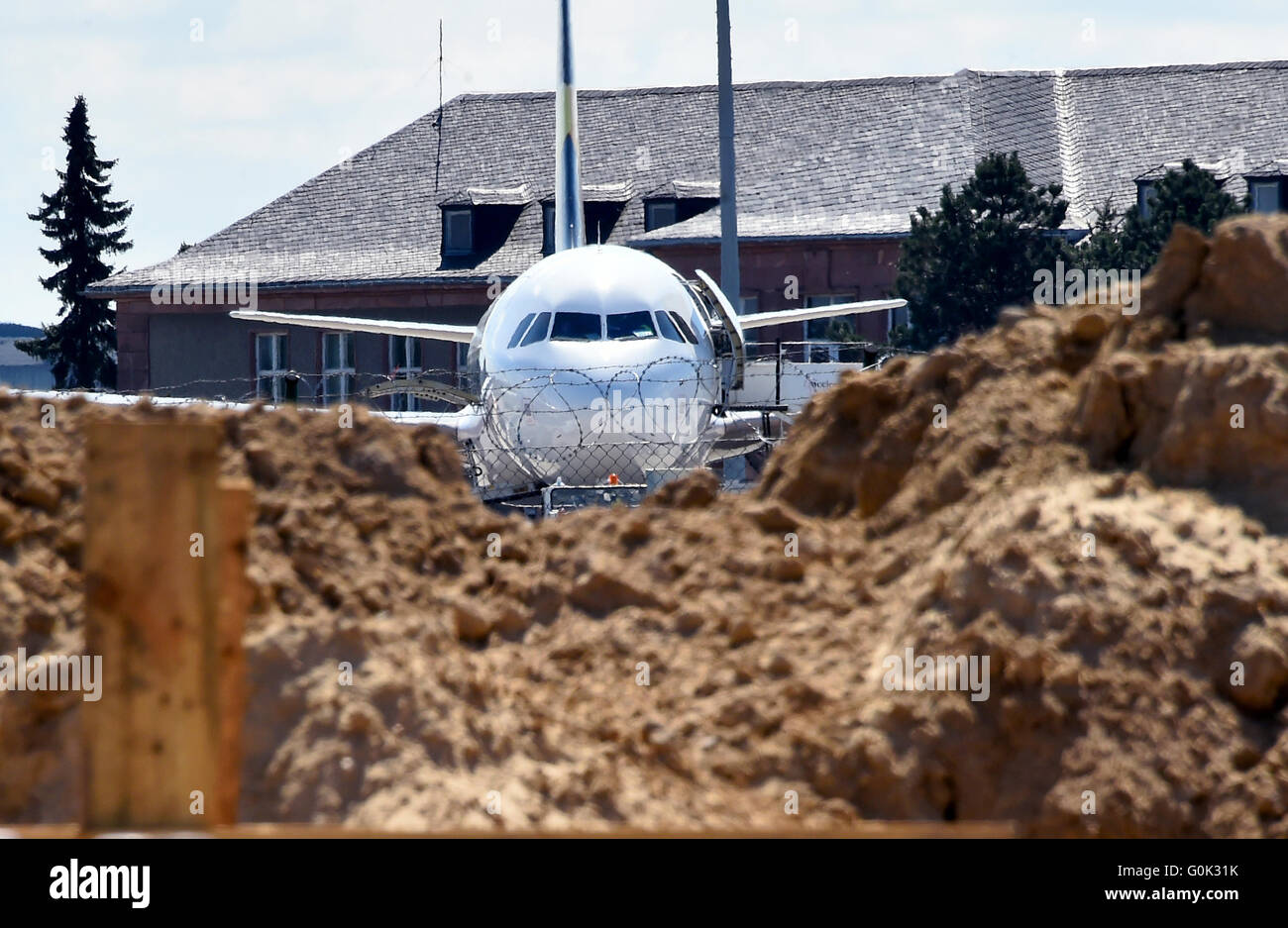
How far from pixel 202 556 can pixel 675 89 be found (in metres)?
51.0

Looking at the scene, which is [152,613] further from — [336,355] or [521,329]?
[336,355]

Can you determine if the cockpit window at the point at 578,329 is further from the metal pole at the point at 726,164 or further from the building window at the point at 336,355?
the building window at the point at 336,355

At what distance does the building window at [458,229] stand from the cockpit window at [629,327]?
30.4m

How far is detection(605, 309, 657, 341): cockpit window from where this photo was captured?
19594 millimetres

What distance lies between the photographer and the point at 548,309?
19656 mm

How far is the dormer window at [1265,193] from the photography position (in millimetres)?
44812

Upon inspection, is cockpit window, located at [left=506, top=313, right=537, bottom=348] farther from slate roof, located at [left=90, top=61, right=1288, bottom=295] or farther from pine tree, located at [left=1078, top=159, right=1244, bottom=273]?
slate roof, located at [left=90, top=61, right=1288, bottom=295]

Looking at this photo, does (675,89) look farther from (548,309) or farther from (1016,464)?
(1016,464)

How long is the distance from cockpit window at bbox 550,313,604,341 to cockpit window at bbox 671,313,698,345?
1.16 meters

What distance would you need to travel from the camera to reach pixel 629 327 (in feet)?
64.5

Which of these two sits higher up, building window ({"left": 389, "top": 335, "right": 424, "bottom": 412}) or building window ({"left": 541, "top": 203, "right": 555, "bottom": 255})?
building window ({"left": 541, "top": 203, "right": 555, "bottom": 255})

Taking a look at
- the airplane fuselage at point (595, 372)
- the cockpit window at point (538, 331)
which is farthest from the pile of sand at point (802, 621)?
the cockpit window at point (538, 331)

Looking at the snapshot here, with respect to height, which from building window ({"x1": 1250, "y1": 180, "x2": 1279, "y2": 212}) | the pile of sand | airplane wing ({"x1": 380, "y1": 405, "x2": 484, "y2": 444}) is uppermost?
building window ({"x1": 1250, "y1": 180, "x2": 1279, "y2": 212})

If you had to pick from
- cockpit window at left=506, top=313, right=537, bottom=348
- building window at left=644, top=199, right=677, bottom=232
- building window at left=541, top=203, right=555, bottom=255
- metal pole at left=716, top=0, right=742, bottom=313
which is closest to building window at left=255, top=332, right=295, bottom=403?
building window at left=541, top=203, right=555, bottom=255
